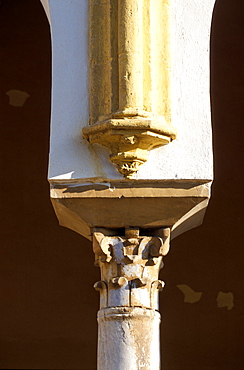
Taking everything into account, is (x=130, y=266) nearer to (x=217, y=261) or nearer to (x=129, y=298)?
(x=129, y=298)

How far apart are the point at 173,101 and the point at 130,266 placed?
908 mm

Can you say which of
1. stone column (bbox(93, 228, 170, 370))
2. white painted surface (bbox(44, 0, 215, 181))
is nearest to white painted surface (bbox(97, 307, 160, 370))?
stone column (bbox(93, 228, 170, 370))

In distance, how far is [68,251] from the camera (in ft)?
26.8

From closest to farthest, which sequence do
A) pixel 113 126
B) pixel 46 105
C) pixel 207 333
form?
pixel 113 126, pixel 46 105, pixel 207 333

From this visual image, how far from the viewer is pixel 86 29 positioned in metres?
5.04

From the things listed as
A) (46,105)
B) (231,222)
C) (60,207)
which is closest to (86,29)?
(60,207)

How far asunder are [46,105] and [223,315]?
96.9 inches

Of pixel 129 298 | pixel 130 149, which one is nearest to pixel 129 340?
pixel 129 298

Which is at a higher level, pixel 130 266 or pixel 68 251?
pixel 68 251

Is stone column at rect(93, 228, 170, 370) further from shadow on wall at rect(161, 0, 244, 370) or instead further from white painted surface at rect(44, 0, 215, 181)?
shadow on wall at rect(161, 0, 244, 370)

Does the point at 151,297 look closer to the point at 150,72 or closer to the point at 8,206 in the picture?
the point at 150,72

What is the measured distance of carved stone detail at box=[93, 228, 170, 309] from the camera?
4.77 meters

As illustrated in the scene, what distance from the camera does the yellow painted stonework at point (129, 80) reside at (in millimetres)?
4746

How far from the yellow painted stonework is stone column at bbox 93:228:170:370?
391 millimetres
